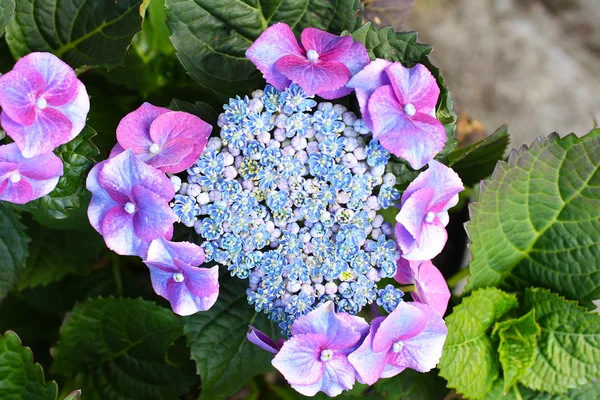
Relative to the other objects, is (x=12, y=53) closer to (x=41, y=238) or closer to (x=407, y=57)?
(x=41, y=238)

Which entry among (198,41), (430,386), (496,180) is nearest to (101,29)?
(198,41)

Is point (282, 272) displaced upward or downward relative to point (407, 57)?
downward

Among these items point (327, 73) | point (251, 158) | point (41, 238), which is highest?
point (327, 73)

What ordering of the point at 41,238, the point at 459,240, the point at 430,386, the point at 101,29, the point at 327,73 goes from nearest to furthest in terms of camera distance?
the point at 327,73
the point at 101,29
the point at 430,386
the point at 41,238
the point at 459,240

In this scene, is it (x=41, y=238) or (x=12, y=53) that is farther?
(x=41, y=238)

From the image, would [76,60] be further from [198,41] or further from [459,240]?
[459,240]

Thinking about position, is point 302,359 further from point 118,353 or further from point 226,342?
point 118,353

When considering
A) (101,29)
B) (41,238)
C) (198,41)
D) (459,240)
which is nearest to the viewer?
(198,41)
